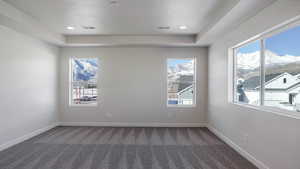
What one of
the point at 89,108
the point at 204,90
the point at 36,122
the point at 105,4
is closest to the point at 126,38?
the point at 105,4

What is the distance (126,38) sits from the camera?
4.83m

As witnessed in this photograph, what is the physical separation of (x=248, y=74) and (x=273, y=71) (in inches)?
27.3

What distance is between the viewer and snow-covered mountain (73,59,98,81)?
5.46 metres

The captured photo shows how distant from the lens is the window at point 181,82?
5.40 m

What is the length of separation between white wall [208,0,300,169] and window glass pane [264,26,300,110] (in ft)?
0.74

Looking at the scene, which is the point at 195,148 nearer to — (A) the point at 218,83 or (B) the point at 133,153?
(B) the point at 133,153

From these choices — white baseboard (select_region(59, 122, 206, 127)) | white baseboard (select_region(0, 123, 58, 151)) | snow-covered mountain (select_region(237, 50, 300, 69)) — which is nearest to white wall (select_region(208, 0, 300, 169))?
snow-covered mountain (select_region(237, 50, 300, 69))

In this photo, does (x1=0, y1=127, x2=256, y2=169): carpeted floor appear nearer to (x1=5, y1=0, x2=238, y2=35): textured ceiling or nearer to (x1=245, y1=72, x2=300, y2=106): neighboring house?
(x1=245, y1=72, x2=300, y2=106): neighboring house

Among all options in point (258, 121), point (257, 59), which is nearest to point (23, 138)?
point (258, 121)

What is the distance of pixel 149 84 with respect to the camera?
5328 millimetres

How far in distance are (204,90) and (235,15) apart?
2.82m

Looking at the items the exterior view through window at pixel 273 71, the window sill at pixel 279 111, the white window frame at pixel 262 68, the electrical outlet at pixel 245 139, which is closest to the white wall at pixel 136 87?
the white window frame at pixel 262 68

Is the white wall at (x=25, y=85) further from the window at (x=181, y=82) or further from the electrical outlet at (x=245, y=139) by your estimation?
the electrical outlet at (x=245, y=139)

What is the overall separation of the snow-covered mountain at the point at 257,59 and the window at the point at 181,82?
1830 millimetres
